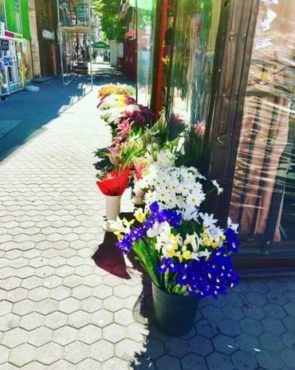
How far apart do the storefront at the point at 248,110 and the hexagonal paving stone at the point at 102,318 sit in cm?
146

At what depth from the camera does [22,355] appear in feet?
8.44

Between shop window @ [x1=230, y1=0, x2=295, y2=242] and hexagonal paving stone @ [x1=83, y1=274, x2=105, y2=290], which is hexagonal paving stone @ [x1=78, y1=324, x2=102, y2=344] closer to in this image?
hexagonal paving stone @ [x1=83, y1=274, x2=105, y2=290]

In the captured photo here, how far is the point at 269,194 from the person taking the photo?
3525 mm

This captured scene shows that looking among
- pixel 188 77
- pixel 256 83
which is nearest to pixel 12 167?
pixel 188 77

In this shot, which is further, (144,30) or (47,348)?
(144,30)

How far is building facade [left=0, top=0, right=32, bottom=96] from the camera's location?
15.5 m

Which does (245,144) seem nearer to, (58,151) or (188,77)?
(188,77)

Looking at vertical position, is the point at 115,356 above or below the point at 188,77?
below

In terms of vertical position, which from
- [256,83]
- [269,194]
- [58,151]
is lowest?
[58,151]

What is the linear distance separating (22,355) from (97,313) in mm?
698

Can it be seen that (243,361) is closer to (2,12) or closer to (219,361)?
(219,361)

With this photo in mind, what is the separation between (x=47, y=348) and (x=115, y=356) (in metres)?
0.55

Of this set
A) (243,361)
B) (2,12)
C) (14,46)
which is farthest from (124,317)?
(14,46)

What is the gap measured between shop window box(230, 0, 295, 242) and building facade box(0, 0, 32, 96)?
14088 mm
